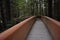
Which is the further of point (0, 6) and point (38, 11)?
point (38, 11)

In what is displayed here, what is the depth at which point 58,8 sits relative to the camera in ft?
119

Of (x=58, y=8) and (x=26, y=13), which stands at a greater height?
(x=58, y=8)

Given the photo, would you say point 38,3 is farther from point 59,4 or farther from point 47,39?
point 47,39

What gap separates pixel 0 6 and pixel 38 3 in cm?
5160

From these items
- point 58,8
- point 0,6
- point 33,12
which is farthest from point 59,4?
point 33,12

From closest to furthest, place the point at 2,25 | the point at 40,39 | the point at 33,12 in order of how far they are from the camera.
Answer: the point at 40,39 → the point at 2,25 → the point at 33,12

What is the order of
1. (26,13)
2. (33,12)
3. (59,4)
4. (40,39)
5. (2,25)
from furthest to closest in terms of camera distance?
(26,13), (33,12), (59,4), (2,25), (40,39)

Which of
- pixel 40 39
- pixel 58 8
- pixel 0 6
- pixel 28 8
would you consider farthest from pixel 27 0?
pixel 40 39

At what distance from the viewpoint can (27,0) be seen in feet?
249

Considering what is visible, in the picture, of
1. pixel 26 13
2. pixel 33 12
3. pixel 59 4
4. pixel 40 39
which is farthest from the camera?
pixel 26 13

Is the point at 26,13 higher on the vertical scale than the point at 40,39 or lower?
lower

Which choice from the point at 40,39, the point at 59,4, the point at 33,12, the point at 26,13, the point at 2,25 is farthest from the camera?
the point at 26,13

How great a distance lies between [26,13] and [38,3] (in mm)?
5704

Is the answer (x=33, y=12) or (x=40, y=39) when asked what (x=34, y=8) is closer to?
(x=33, y=12)
